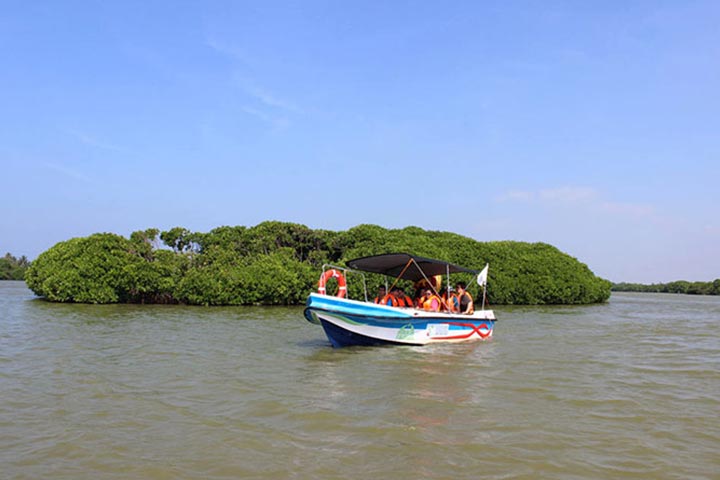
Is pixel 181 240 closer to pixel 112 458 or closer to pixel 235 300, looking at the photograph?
pixel 235 300

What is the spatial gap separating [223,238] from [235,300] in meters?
4.61

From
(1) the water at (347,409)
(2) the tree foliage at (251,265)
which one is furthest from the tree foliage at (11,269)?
(1) the water at (347,409)

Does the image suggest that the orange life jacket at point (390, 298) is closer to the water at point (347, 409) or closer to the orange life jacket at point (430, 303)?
the orange life jacket at point (430, 303)

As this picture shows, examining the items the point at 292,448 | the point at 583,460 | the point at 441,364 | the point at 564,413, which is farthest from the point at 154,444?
the point at 441,364

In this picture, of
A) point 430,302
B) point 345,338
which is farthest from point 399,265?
point 345,338

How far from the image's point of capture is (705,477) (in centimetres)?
549

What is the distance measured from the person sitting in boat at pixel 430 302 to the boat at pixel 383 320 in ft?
0.92

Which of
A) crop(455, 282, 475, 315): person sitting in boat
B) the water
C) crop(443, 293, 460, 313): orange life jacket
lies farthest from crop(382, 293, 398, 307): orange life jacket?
crop(455, 282, 475, 315): person sitting in boat

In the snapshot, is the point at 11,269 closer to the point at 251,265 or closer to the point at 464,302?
the point at 251,265

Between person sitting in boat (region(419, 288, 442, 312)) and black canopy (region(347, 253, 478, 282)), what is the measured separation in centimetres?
85

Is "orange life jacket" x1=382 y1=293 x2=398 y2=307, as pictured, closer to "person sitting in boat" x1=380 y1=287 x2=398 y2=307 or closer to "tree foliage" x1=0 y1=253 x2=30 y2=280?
"person sitting in boat" x1=380 y1=287 x2=398 y2=307

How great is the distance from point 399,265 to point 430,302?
1510 millimetres

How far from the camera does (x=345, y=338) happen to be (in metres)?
14.1

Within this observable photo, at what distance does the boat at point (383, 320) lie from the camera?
44.3ft
